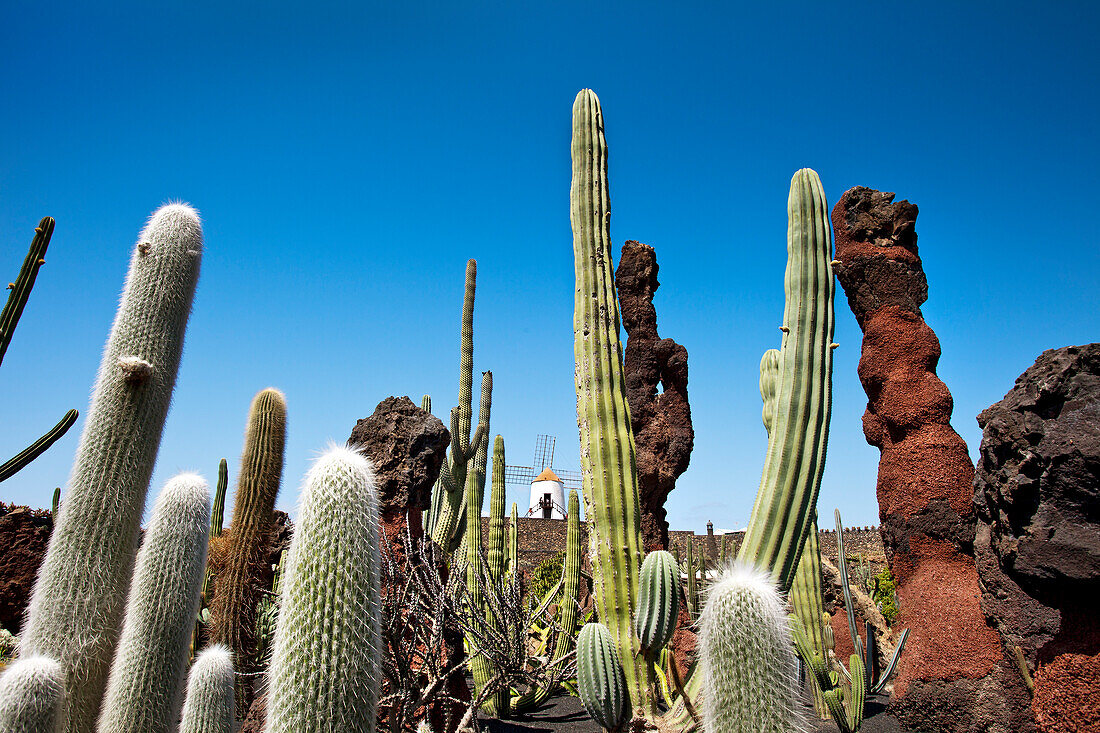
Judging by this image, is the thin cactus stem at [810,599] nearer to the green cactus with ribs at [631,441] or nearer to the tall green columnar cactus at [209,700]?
the green cactus with ribs at [631,441]

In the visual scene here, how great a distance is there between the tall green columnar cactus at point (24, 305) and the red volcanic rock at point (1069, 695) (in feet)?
26.0

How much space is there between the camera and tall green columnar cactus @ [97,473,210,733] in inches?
103

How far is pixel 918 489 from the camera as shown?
6.49 metres

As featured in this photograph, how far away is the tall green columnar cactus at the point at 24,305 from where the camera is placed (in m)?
4.89

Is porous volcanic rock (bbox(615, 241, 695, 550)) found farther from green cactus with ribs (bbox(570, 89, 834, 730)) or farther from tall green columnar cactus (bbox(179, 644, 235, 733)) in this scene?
tall green columnar cactus (bbox(179, 644, 235, 733))

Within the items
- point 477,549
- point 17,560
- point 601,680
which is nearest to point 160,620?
point 601,680

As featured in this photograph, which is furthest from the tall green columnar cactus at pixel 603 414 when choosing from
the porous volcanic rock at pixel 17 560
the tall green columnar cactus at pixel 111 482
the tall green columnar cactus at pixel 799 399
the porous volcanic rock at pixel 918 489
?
the porous volcanic rock at pixel 17 560

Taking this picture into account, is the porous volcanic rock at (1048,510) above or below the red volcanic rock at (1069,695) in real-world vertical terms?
above

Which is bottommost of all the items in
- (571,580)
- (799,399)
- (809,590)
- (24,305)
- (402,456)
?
(809,590)

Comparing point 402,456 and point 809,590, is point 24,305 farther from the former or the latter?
point 809,590

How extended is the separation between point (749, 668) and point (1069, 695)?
14.1 feet

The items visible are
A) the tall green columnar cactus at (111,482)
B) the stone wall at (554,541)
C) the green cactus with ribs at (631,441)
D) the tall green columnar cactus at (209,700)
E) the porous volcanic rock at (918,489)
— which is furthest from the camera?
the stone wall at (554,541)

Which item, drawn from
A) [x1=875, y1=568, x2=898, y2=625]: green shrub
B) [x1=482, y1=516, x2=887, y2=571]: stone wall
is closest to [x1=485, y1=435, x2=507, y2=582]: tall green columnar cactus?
[x1=875, y1=568, x2=898, y2=625]: green shrub

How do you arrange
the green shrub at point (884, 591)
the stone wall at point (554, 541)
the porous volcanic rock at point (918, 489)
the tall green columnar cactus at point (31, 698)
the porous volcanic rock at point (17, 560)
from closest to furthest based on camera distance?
the tall green columnar cactus at point (31, 698)
the porous volcanic rock at point (918, 489)
the porous volcanic rock at point (17, 560)
the green shrub at point (884, 591)
the stone wall at point (554, 541)
